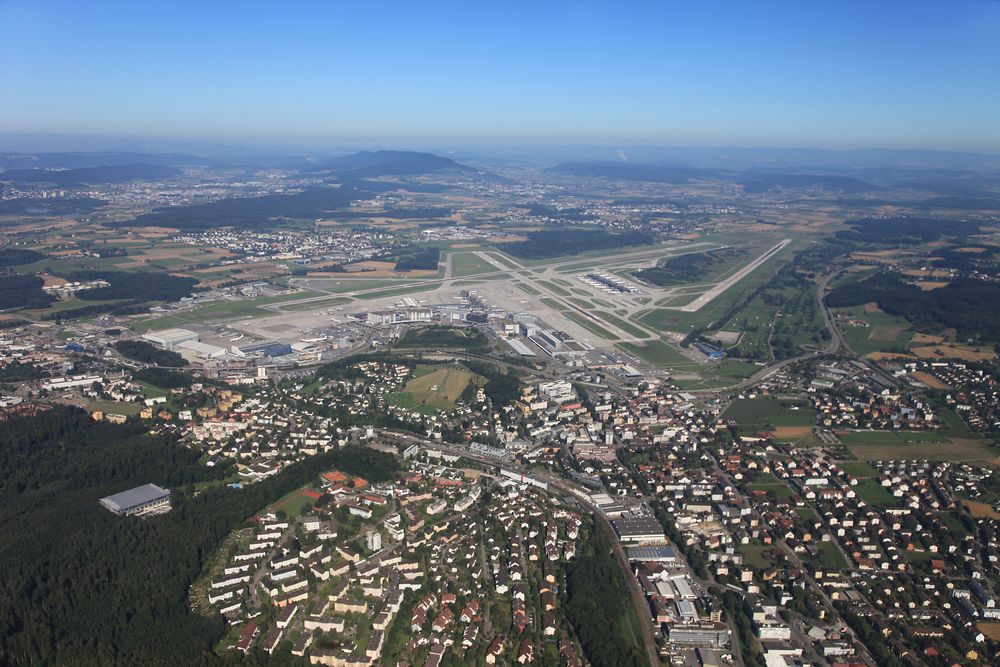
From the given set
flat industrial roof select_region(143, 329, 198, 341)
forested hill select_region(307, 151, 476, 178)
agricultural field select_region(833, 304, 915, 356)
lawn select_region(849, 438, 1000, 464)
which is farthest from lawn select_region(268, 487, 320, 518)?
forested hill select_region(307, 151, 476, 178)

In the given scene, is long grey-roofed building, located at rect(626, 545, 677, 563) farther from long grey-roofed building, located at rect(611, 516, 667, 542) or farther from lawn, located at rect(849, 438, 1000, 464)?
lawn, located at rect(849, 438, 1000, 464)

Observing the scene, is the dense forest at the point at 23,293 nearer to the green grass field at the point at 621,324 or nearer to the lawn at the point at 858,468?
the green grass field at the point at 621,324

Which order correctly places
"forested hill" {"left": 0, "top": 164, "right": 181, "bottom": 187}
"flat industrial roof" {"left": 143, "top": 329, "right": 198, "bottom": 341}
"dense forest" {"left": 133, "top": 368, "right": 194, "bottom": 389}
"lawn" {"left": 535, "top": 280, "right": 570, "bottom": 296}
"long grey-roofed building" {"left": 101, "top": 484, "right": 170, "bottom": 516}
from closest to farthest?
"long grey-roofed building" {"left": 101, "top": 484, "right": 170, "bottom": 516} → "dense forest" {"left": 133, "top": 368, "right": 194, "bottom": 389} → "flat industrial roof" {"left": 143, "top": 329, "right": 198, "bottom": 341} → "lawn" {"left": 535, "top": 280, "right": 570, "bottom": 296} → "forested hill" {"left": 0, "top": 164, "right": 181, "bottom": 187}

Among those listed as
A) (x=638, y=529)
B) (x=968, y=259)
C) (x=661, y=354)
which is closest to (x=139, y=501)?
(x=638, y=529)

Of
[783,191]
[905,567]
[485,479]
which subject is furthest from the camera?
[783,191]

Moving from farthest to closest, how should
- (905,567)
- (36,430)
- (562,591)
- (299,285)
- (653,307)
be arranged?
(299,285)
(653,307)
(36,430)
(905,567)
(562,591)

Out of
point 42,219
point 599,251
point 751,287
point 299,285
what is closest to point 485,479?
point 299,285

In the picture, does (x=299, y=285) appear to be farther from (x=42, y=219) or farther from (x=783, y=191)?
(x=783, y=191)

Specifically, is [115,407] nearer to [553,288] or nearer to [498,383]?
[498,383]
